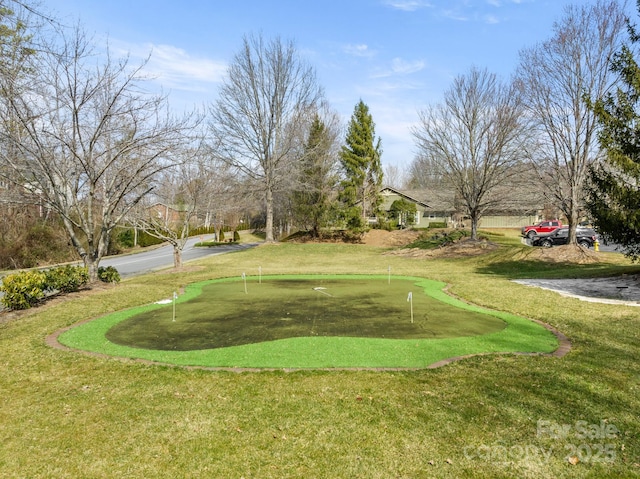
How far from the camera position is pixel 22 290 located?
9.62 m

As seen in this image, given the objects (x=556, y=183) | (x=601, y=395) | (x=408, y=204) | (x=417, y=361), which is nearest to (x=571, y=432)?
(x=601, y=395)

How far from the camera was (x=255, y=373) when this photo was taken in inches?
212

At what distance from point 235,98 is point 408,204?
2242 centimetres

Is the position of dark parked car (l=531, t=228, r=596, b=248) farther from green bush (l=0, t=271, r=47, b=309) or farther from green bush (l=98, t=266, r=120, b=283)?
green bush (l=0, t=271, r=47, b=309)

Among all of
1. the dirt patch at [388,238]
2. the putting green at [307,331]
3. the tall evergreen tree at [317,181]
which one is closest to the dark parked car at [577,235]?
the dirt patch at [388,238]

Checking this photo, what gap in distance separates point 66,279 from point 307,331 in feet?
26.0

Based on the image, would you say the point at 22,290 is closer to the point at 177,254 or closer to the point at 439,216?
the point at 177,254

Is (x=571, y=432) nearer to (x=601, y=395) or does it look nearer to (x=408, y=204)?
(x=601, y=395)

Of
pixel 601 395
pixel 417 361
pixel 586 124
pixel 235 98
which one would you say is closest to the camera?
pixel 601 395

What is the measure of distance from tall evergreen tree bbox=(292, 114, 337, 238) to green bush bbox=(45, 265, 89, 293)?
20663 mm

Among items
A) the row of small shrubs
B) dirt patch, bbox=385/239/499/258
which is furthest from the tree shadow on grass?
the row of small shrubs

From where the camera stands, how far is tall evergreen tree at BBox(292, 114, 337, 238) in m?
31.6

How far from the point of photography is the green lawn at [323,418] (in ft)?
11.1

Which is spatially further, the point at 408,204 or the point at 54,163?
the point at 408,204
